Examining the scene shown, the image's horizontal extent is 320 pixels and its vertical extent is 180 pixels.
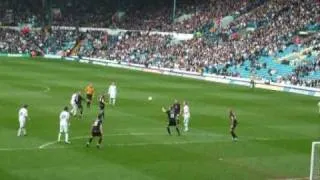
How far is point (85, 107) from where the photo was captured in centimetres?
3862

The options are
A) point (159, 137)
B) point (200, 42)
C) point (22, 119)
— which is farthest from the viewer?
point (200, 42)

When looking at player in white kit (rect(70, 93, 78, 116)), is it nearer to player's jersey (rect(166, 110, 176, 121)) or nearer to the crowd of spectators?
player's jersey (rect(166, 110, 176, 121))

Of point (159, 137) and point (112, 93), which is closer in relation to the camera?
point (159, 137)

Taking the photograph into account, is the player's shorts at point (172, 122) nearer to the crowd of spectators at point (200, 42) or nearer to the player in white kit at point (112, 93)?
the player in white kit at point (112, 93)

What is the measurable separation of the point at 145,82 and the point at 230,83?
26.1 feet

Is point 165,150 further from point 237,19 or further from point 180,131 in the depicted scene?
point 237,19

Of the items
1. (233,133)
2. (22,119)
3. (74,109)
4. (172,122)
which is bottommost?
(233,133)

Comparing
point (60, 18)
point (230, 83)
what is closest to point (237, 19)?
point (230, 83)

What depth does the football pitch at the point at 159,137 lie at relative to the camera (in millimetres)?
22578

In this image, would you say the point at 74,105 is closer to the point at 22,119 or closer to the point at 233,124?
the point at 22,119

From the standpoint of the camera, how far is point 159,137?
2933cm

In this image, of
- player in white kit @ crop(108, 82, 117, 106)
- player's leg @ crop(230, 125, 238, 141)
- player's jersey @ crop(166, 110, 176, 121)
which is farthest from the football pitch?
player's jersey @ crop(166, 110, 176, 121)

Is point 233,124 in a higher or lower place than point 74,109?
higher

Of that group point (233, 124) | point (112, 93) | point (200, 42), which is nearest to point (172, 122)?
point (233, 124)
